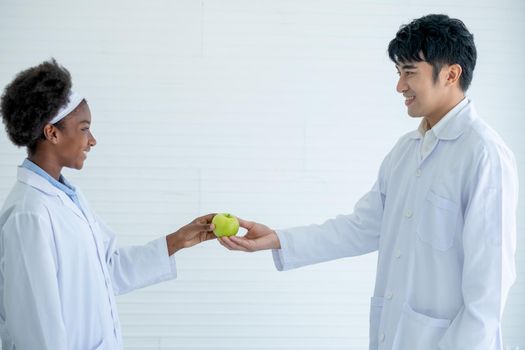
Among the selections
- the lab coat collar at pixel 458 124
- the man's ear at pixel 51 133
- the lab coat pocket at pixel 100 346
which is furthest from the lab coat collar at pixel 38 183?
the lab coat collar at pixel 458 124

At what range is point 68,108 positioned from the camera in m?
1.70

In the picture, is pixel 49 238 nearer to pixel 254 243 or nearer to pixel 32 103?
pixel 32 103

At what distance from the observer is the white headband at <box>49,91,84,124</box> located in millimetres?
1676

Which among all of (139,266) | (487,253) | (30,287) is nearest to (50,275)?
(30,287)

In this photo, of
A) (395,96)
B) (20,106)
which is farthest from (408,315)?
(395,96)

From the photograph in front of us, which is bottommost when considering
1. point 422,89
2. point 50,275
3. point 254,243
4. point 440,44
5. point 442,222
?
point 254,243

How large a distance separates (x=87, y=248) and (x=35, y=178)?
236 mm

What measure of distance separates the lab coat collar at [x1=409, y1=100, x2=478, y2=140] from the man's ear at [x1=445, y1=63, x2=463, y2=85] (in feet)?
0.25

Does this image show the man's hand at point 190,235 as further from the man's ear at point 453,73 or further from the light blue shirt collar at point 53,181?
the man's ear at point 453,73

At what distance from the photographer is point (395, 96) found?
2973 mm

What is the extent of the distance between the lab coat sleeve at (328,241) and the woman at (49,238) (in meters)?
0.66

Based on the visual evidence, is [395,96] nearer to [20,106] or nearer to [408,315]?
[408,315]

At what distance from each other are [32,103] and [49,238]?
371mm

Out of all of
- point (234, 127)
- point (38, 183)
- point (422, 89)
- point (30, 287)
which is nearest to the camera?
point (30, 287)
